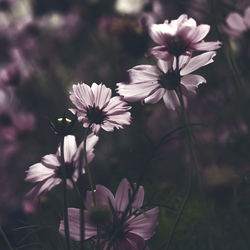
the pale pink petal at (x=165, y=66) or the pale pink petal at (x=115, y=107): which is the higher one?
the pale pink petal at (x=165, y=66)

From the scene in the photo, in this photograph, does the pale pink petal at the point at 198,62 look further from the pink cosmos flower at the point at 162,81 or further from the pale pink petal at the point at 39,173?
the pale pink petal at the point at 39,173

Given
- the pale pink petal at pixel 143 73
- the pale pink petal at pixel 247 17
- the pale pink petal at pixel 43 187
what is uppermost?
the pale pink petal at pixel 247 17

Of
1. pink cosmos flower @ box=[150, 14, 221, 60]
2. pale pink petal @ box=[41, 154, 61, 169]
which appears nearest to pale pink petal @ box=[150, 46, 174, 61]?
pink cosmos flower @ box=[150, 14, 221, 60]

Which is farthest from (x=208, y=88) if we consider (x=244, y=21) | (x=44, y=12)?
(x=44, y=12)

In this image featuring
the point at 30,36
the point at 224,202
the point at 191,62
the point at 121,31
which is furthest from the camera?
the point at 30,36

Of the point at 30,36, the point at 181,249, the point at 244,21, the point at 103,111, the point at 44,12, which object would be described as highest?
the point at 44,12

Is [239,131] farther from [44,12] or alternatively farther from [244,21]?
[44,12]

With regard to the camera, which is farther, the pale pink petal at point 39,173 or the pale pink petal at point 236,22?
the pale pink petal at point 236,22

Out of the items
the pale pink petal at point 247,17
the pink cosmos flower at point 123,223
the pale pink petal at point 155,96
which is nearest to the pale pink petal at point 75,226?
the pink cosmos flower at point 123,223
